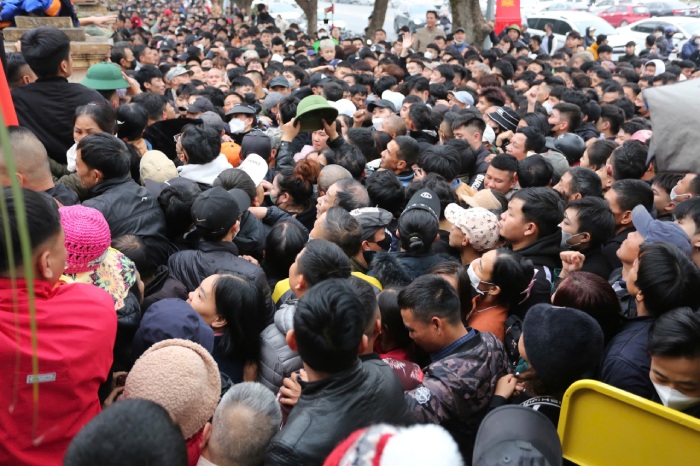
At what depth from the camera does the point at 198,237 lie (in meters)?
3.68

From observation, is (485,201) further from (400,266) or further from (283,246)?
(283,246)

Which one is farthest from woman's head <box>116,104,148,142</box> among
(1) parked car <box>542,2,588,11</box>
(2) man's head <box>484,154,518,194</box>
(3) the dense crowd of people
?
(1) parked car <box>542,2,588,11</box>

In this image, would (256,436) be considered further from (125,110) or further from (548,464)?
(125,110)

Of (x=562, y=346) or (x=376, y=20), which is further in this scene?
(x=376, y=20)

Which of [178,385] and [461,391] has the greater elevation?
[178,385]

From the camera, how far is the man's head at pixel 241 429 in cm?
206

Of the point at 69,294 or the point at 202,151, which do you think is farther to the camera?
the point at 202,151

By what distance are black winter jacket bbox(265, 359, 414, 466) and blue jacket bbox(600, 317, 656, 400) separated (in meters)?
0.90

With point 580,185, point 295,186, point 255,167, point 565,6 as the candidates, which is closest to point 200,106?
point 255,167

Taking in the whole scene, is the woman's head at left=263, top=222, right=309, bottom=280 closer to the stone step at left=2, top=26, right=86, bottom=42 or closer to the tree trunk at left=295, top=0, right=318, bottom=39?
the stone step at left=2, top=26, right=86, bottom=42

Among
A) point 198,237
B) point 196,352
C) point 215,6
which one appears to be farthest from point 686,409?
point 215,6

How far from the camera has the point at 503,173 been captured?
493cm

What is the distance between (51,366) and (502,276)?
2.11 metres

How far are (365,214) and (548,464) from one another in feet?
8.11
